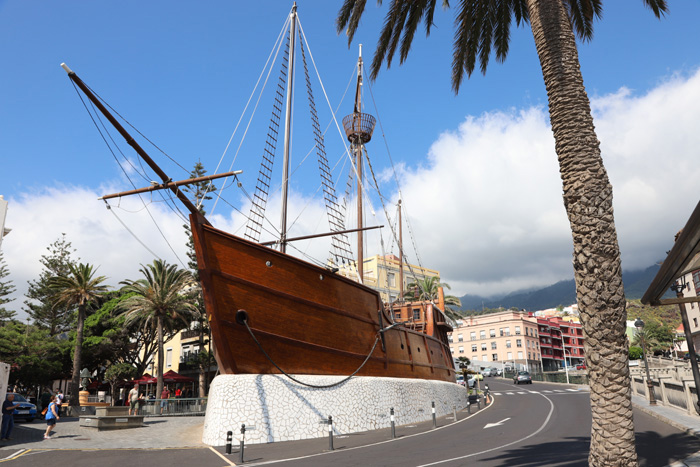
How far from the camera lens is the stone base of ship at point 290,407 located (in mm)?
12398

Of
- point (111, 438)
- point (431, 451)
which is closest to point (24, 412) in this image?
point (111, 438)

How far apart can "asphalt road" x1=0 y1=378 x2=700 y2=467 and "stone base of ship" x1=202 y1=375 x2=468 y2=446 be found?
47cm

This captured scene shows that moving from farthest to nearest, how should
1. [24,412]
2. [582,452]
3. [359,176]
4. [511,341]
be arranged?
[511,341]
[359,176]
[24,412]
[582,452]

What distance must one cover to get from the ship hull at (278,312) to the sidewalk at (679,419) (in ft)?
29.2

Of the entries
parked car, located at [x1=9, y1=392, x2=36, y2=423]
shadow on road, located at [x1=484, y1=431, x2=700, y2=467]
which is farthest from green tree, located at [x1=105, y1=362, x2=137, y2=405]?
shadow on road, located at [x1=484, y1=431, x2=700, y2=467]

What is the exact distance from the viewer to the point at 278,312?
13.5 metres

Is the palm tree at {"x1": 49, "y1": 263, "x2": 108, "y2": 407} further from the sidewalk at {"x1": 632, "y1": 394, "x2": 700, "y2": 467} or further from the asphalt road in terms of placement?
the sidewalk at {"x1": 632, "y1": 394, "x2": 700, "y2": 467}

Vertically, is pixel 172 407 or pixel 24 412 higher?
pixel 24 412

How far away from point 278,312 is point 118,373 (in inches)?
1143

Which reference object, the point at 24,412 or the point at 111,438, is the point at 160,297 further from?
the point at 111,438

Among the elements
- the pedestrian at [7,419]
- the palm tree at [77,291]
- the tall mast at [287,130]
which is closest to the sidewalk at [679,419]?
the tall mast at [287,130]

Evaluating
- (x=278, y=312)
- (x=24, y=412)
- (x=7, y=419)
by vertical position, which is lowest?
(x=24, y=412)

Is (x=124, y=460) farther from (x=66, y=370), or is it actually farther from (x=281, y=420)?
(x=66, y=370)

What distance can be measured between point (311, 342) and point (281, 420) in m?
2.37
